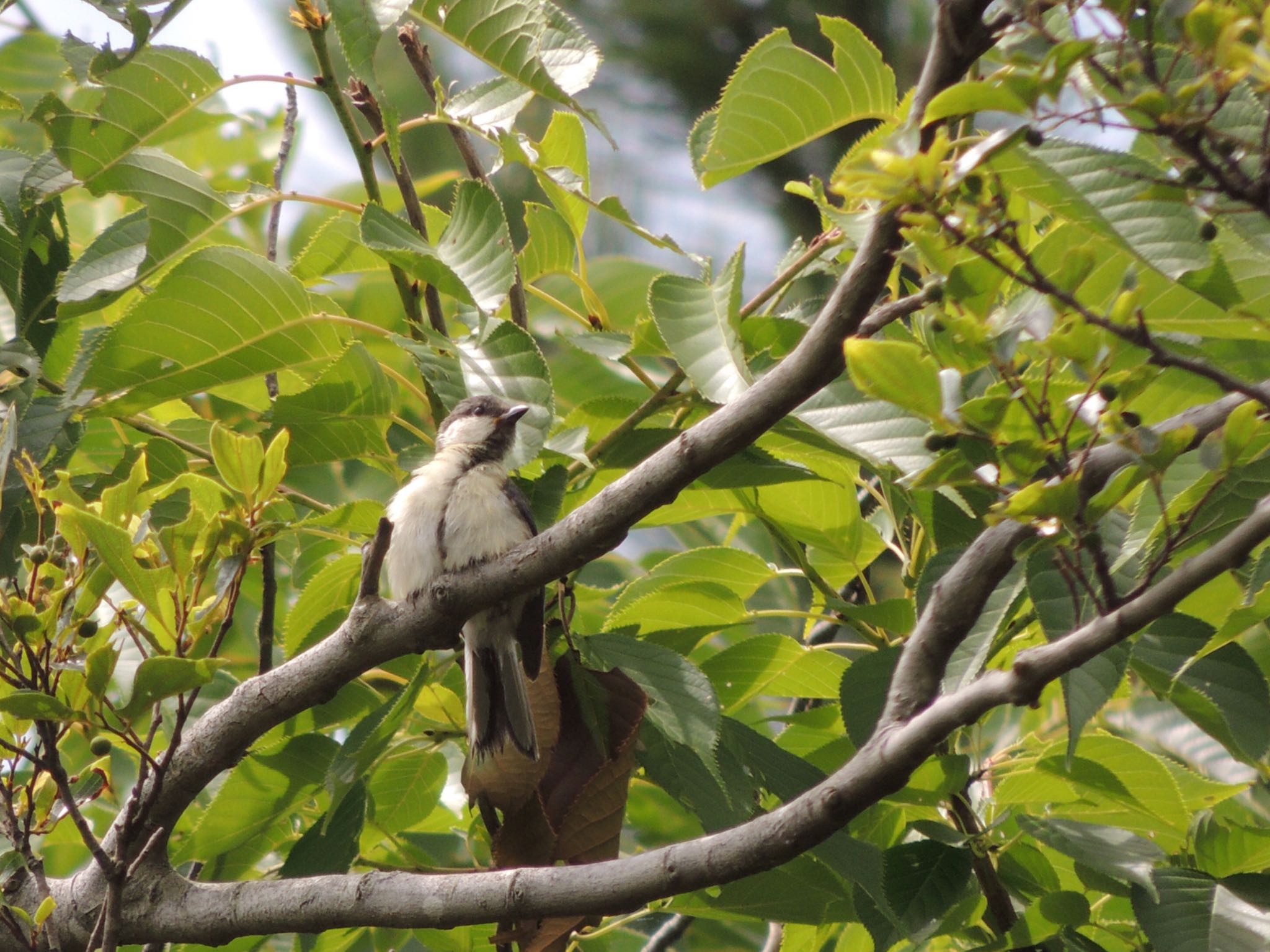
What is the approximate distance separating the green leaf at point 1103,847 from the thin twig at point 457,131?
5.29 ft

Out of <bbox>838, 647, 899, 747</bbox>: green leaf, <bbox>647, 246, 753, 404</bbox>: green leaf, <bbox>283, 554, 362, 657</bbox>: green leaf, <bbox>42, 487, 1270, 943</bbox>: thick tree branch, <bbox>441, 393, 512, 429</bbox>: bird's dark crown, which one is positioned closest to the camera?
<bbox>42, 487, 1270, 943</bbox>: thick tree branch

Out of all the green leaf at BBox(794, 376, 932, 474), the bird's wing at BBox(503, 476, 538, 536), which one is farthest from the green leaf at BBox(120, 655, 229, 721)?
the green leaf at BBox(794, 376, 932, 474)

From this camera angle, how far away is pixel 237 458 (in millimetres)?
2311

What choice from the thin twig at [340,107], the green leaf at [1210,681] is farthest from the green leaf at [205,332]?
the green leaf at [1210,681]

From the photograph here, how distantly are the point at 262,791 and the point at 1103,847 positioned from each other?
1844mm

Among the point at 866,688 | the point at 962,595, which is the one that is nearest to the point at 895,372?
the point at 962,595

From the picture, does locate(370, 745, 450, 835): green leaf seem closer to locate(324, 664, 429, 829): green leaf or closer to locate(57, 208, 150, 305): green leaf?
locate(324, 664, 429, 829): green leaf

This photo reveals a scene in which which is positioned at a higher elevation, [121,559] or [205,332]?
[205,332]

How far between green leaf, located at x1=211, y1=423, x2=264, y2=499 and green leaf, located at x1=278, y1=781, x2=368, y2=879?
29.6 inches

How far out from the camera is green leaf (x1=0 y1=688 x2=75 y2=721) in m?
2.00

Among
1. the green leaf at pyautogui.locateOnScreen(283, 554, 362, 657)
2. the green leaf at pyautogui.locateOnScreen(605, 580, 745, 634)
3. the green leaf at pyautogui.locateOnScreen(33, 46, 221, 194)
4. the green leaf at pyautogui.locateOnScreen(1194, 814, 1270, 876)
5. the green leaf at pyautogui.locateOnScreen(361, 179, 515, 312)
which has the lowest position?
the green leaf at pyautogui.locateOnScreen(1194, 814, 1270, 876)

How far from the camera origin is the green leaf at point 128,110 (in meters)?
2.83

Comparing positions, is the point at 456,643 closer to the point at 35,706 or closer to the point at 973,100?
the point at 35,706

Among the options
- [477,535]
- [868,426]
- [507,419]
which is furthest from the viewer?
[507,419]
